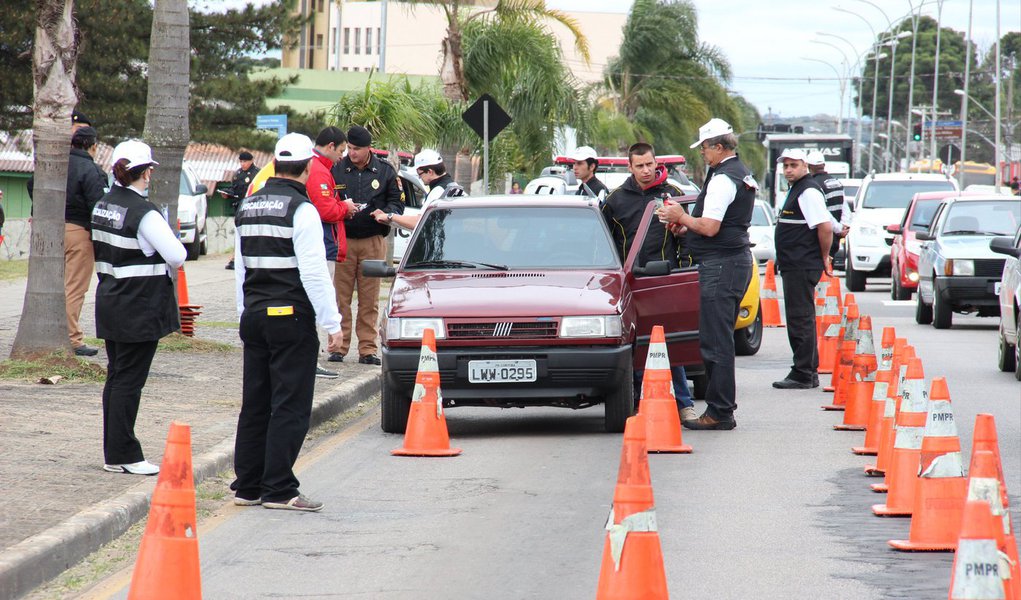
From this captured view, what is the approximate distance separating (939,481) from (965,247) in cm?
1407

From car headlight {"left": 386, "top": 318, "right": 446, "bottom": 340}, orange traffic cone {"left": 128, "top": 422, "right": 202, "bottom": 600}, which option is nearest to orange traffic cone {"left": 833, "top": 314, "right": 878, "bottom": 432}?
car headlight {"left": 386, "top": 318, "right": 446, "bottom": 340}

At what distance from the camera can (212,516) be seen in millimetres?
7832

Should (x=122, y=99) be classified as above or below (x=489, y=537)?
above

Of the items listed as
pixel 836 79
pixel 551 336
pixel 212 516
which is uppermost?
pixel 836 79

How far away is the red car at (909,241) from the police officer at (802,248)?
34.9 feet

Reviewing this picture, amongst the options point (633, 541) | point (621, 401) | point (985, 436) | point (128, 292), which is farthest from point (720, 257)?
point (633, 541)

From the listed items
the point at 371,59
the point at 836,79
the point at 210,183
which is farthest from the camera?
the point at 371,59

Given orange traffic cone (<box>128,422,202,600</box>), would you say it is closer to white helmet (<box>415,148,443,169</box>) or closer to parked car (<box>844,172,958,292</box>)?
white helmet (<box>415,148,443,169</box>)

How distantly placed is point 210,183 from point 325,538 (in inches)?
1568

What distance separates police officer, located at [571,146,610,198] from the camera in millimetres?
14328

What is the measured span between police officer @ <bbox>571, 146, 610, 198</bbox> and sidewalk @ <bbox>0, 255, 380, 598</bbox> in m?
2.62

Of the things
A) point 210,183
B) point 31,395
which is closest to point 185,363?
point 31,395

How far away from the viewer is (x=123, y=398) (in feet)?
27.5

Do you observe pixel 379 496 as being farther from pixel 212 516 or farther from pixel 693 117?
pixel 693 117
